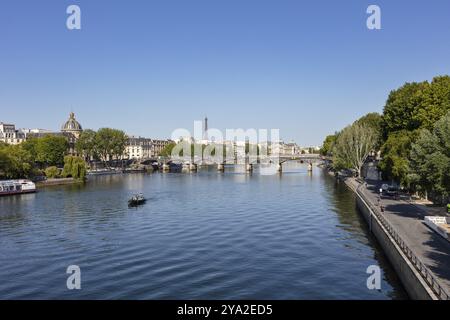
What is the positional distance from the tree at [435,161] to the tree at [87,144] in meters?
149

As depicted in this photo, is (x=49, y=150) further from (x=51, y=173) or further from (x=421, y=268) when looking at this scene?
(x=421, y=268)

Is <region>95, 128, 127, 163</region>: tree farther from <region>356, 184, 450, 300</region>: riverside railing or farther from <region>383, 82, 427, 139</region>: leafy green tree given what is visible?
<region>356, 184, 450, 300</region>: riverside railing

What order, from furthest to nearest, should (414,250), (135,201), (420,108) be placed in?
(420,108)
(135,201)
(414,250)

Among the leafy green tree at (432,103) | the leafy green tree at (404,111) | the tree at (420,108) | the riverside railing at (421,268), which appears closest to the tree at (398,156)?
the leafy green tree at (432,103)

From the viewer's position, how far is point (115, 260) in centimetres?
3656

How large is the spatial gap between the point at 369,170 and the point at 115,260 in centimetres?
8925

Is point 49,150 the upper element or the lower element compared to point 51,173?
upper

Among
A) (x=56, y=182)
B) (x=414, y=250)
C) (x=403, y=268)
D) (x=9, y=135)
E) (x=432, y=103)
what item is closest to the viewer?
(x=403, y=268)

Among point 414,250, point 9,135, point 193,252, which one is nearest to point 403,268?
point 414,250

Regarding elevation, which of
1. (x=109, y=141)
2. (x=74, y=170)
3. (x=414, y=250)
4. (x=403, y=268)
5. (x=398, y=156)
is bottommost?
(x=403, y=268)

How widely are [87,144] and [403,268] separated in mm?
162620

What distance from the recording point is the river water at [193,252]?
29092mm

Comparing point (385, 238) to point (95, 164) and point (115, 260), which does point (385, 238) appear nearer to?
point (115, 260)

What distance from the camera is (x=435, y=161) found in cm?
3934
